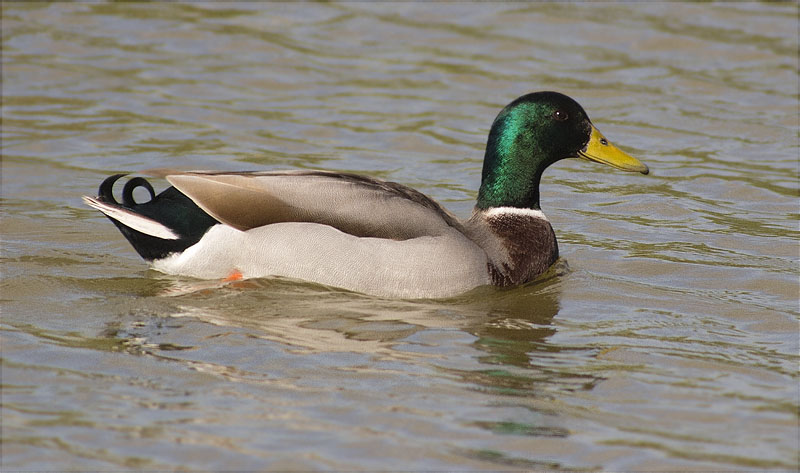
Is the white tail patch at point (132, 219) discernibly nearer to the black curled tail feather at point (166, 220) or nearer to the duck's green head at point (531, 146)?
the black curled tail feather at point (166, 220)

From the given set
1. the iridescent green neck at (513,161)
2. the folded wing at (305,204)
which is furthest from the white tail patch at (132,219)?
the iridescent green neck at (513,161)

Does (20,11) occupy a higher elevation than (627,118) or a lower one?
higher

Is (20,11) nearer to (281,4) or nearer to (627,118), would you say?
(281,4)

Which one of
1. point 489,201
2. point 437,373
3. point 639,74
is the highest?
point 639,74

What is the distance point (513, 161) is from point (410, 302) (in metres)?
1.27

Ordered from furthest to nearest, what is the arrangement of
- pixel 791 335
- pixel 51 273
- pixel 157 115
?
pixel 157 115 < pixel 51 273 < pixel 791 335

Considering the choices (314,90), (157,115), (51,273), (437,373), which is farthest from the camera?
(314,90)

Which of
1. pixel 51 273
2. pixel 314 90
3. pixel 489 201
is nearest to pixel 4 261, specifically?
pixel 51 273

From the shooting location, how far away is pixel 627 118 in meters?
11.3

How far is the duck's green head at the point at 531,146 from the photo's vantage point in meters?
7.60

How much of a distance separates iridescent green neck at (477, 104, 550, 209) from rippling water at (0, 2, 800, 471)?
22.5 inches

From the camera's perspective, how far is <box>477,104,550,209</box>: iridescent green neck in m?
7.59

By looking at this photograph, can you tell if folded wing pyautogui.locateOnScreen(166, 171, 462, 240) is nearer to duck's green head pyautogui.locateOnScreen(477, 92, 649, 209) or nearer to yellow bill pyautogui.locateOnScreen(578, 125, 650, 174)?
duck's green head pyautogui.locateOnScreen(477, 92, 649, 209)

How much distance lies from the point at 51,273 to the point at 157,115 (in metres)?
4.09
